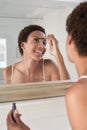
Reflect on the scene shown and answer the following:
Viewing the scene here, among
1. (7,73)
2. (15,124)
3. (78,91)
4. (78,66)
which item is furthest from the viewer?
(7,73)

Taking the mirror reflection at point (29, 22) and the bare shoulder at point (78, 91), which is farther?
the mirror reflection at point (29, 22)

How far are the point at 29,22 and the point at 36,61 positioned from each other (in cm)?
18

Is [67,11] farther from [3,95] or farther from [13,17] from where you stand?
[3,95]

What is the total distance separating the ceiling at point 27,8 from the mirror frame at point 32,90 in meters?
0.29

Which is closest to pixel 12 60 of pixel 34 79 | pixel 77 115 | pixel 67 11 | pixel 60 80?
pixel 34 79

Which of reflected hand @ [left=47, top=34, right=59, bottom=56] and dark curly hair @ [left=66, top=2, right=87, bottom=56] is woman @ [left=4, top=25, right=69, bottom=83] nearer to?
reflected hand @ [left=47, top=34, right=59, bottom=56]

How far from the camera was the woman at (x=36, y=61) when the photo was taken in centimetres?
99

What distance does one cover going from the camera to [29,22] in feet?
3.26

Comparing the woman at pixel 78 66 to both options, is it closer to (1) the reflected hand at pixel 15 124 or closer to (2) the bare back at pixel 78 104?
(2) the bare back at pixel 78 104

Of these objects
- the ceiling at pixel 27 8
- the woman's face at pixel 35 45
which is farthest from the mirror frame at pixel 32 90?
the ceiling at pixel 27 8

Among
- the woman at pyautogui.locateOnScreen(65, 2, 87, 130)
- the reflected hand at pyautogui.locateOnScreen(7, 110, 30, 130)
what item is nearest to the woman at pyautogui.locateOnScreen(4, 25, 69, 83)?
the reflected hand at pyautogui.locateOnScreen(7, 110, 30, 130)

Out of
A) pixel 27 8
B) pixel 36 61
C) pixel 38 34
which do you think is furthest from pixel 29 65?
pixel 27 8

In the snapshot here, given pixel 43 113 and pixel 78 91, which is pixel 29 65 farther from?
pixel 78 91

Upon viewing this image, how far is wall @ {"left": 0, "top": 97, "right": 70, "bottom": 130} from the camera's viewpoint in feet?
3.18
